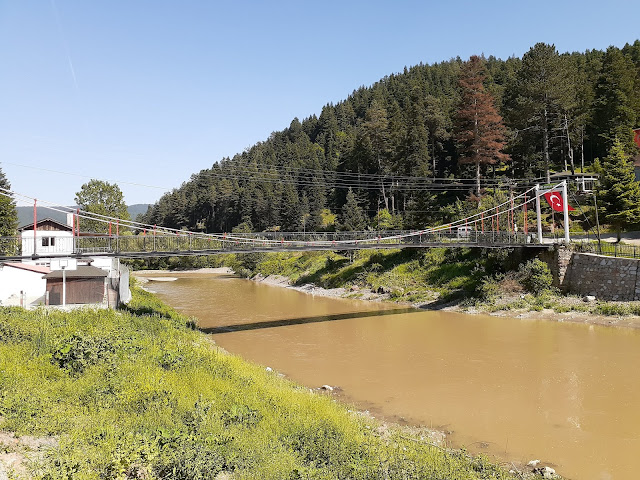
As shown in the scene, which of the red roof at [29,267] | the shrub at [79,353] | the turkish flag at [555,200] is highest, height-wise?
the turkish flag at [555,200]

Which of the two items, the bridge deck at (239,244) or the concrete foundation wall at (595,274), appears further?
the concrete foundation wall at (595,274)

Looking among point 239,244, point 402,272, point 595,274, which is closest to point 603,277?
point 595,274

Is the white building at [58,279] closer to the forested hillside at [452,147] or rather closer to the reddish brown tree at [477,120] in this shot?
the forested hillside at [452,147]

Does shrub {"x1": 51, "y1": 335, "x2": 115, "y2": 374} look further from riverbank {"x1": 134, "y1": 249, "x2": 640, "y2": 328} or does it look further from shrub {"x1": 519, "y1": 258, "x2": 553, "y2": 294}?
shrub {"x1": 519, "y1": 258, "x2": 553, "y2": 294}

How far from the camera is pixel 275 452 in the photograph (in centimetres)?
679

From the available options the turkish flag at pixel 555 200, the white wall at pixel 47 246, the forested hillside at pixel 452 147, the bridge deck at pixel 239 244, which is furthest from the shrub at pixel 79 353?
the forested hillside at pixel 452 147

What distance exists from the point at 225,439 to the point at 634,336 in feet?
55.3

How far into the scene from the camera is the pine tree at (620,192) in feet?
89.1

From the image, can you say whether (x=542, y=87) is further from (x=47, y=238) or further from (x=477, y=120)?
(x=47, y=238)

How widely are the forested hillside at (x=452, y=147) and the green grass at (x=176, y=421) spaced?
26.1 meters

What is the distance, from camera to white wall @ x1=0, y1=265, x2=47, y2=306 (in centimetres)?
2267

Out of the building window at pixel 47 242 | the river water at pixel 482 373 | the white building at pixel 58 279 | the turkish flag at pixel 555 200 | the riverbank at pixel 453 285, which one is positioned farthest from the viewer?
the building window at pixel 47 242

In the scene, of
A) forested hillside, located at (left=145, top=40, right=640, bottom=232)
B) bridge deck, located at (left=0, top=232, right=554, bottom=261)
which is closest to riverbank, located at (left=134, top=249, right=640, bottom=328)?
bridge deck, located at (left=0, top=232, right=554, bottom=261)

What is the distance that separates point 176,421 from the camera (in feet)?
25.3
